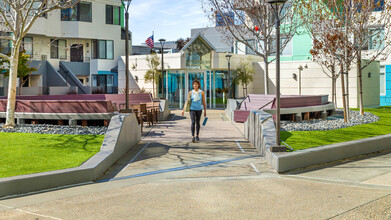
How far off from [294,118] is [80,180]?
510 inches

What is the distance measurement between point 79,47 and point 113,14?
4.71 meters

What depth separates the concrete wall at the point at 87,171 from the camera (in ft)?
23.5

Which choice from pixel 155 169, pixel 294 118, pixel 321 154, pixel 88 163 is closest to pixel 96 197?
pixel 88 163

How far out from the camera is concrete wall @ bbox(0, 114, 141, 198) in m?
7.17

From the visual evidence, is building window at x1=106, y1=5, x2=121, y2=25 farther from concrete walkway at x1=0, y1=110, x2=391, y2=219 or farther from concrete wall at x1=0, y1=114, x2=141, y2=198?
concrete walkway at x1=0, y1=110, x2=391, y2=219

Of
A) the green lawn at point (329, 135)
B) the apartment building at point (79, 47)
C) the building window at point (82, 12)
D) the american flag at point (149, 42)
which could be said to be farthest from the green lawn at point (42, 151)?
Result: the building window at point (82, 12)

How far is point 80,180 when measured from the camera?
8070mm

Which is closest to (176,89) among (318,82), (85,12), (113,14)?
(318,82)

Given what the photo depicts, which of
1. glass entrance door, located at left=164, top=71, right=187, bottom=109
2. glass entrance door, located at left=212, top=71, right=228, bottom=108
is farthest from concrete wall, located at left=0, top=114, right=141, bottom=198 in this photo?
glass entrance door, located at left=212, top=71, right=228, bottom=108

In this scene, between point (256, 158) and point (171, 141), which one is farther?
point (171, 141)

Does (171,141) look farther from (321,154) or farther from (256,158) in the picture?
(321,154)

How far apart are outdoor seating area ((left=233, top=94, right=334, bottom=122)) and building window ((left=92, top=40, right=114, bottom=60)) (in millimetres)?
22783

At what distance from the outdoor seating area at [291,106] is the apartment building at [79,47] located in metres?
20.6

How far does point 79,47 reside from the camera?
4050cm
